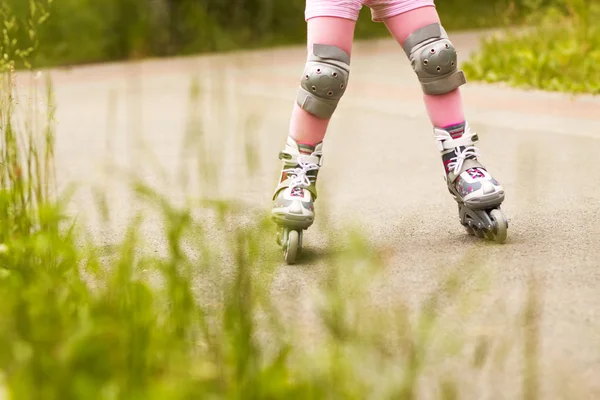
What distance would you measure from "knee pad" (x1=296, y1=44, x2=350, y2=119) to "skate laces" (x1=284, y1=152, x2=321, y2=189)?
0.50 feet

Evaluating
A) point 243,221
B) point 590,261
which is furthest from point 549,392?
point 243,221

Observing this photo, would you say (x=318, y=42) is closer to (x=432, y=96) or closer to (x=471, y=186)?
(x=432, y=96)

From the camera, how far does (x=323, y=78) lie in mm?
3338

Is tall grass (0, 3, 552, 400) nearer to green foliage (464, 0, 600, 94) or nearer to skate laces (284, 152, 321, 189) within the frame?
skate laces (284, 152, 321, 189)

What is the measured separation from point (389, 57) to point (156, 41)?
3835 millimetres

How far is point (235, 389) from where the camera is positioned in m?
1.91

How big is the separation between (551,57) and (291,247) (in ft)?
17.1

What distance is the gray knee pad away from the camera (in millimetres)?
3389

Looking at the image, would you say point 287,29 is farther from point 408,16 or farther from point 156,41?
point 408,16

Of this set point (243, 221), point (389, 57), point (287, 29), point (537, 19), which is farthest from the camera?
point (287, 29)

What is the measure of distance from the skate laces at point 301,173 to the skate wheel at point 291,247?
0.54 ft

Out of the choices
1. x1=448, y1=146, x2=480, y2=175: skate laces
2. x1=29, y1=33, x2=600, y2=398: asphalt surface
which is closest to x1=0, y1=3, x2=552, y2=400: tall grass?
x1=29, y1=33, x2=600, y2=398: asphalt surface

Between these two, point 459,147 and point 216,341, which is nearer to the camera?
point 216,341

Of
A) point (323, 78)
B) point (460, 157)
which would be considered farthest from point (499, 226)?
point (323, 78)
